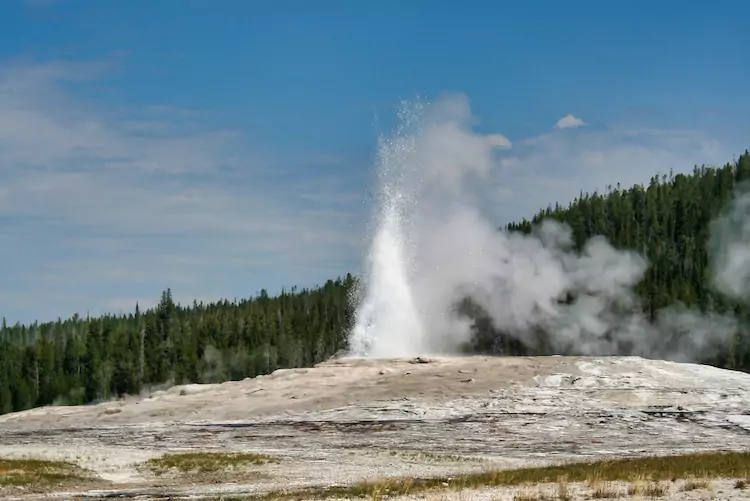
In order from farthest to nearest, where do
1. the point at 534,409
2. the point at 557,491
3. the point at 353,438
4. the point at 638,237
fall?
the point at 638,237 → the point at 534,409 → the point at 353,438 → the point at 557,491

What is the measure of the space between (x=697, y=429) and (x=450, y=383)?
16.8 m

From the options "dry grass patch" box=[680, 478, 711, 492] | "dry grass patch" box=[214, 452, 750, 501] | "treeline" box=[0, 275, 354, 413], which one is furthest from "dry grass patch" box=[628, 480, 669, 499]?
"treeline" box=[0, 275, 354, 413]

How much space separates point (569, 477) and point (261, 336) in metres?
102

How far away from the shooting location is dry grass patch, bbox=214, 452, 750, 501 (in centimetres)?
2575

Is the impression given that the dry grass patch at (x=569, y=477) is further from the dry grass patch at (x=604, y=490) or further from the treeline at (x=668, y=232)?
the treeline at (x=668, y=232)

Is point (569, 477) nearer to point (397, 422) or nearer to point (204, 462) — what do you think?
point (204, 462)

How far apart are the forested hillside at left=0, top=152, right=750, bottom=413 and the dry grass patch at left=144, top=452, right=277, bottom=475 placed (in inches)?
2622

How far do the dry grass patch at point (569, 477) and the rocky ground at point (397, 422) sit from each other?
3663mm

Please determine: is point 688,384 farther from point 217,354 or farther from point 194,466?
point 217,354

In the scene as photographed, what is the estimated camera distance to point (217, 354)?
124 meters

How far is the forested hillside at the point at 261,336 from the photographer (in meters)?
118

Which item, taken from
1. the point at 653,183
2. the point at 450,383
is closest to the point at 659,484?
the point at 450,383

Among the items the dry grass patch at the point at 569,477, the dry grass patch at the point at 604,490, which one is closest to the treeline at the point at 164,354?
the dry grass patch at the point at 569,477

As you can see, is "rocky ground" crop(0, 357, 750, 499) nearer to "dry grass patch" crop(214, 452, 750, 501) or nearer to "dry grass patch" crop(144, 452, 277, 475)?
"dry grass patch" crop(144, 452, 277, 475)
